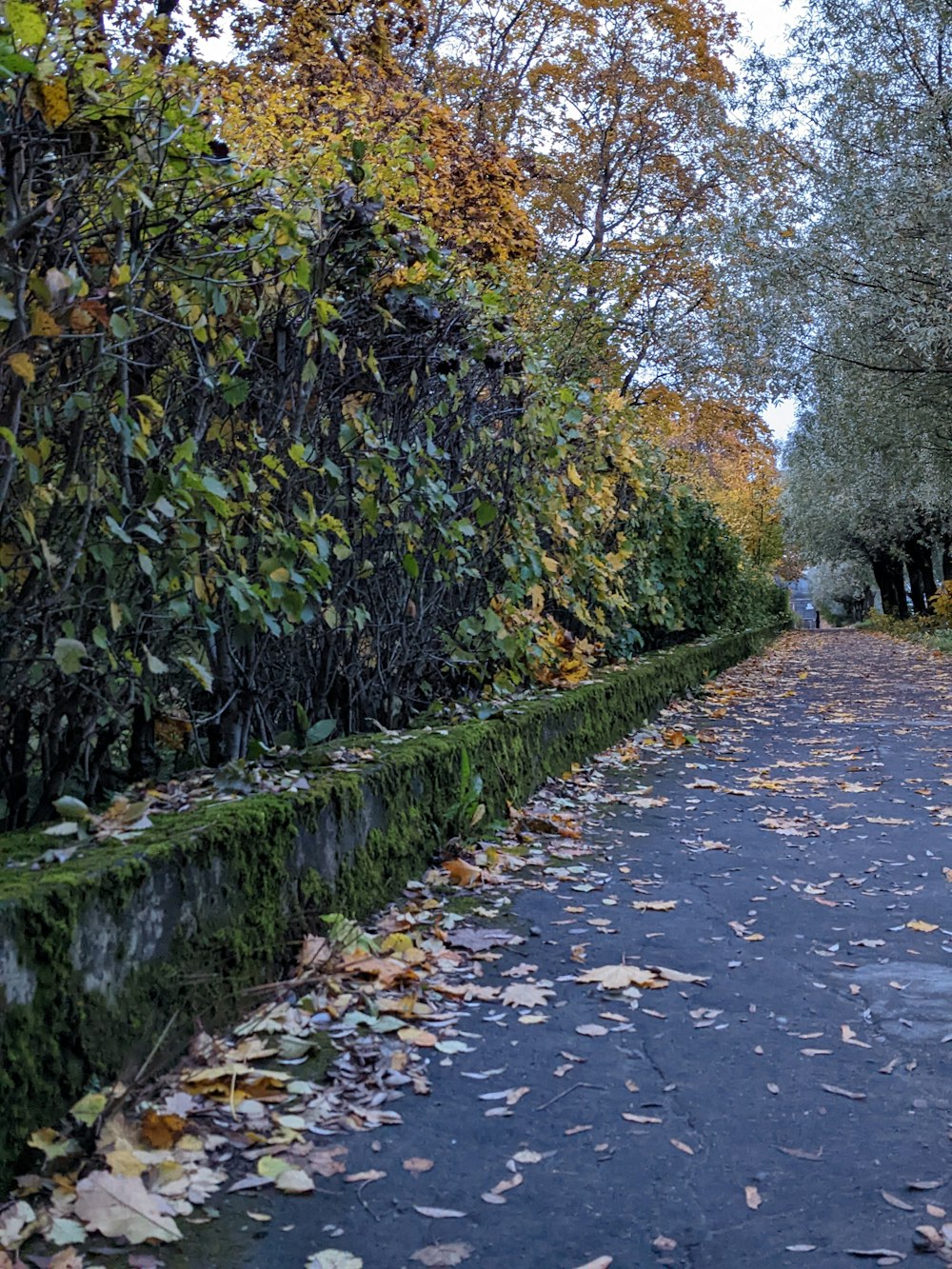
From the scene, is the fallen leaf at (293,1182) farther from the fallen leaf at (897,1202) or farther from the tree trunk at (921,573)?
the tree trunk at (921,573)

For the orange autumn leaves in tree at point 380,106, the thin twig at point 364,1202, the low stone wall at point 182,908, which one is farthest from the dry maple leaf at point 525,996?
the orange autumn leaves in tree at point 380,106

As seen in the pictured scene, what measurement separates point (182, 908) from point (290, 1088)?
1.73 ft

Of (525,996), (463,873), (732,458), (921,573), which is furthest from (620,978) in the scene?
(921,573)

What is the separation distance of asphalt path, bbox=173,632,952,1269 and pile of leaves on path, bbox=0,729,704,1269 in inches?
2.7

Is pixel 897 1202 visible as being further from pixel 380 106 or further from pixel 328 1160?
pixel 380 106

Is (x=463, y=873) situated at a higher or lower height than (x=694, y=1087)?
higher

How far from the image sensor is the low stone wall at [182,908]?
8.03 feet

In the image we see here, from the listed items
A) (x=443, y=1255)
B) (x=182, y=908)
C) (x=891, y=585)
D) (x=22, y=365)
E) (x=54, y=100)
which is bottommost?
(x=443, y=1255)

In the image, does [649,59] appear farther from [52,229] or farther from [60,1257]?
[60,1257]

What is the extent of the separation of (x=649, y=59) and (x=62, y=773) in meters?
24.2

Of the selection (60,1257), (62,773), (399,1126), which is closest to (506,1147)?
(399,1126)

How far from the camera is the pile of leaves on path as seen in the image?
233 centimetres

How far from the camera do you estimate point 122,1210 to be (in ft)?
7.57

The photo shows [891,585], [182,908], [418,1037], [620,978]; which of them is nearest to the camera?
[182,908]
